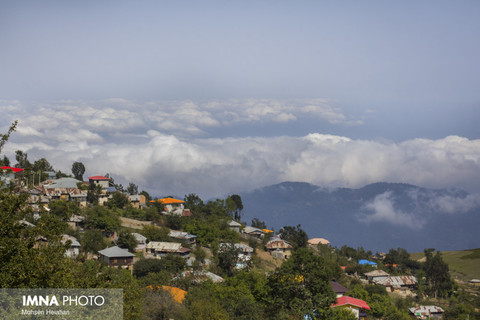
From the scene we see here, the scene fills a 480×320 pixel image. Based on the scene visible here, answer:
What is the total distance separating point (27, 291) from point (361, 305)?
138 ft

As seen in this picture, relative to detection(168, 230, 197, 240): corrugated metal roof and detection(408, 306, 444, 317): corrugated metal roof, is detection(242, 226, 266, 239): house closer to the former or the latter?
detection(168, 230, 197, 240): corrugated metal roof

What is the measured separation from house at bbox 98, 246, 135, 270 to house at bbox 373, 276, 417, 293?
137 feet

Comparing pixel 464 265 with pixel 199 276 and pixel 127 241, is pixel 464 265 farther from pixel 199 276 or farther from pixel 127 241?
pixel 127 241

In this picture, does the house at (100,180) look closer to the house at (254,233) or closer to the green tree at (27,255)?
the house at (254,233)

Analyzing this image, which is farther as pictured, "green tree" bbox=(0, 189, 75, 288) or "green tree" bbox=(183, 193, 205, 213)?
"green tree" bbox=(183, 193, 205, 213)

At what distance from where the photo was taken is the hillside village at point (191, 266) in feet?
57.1

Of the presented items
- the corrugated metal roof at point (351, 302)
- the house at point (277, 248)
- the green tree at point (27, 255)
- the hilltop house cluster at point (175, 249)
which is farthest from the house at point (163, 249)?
the green tree at point (27, 255)

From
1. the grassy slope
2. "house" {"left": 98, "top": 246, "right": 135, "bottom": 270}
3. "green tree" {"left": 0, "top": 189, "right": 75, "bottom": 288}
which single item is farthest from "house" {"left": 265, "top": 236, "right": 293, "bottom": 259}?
"green tree" {"left": 0, "top": 189, "right": 75, "bottom": 288}

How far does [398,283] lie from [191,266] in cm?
3737

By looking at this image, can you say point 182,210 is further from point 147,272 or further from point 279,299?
point 279,299

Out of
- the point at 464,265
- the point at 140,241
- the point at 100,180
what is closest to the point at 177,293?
the point at 140,241

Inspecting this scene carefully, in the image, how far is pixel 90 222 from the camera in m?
67.0

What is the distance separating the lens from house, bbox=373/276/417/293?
243 ft

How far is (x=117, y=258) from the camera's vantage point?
5638 cm
